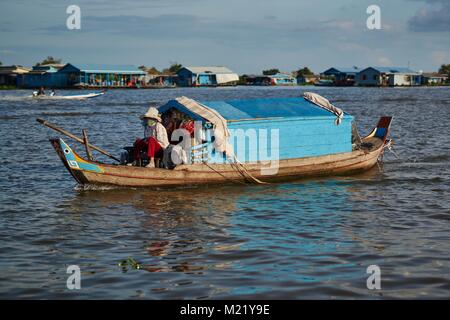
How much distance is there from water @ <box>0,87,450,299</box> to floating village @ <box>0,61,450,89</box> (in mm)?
81633

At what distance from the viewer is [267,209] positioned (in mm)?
13367

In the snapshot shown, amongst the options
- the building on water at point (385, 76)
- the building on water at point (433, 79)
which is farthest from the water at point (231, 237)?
the building on water at point (433, 79)

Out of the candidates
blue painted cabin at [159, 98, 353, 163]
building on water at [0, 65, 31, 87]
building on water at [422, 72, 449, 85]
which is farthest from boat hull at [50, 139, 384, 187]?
→ building on water at [422, 72, 449, 85]

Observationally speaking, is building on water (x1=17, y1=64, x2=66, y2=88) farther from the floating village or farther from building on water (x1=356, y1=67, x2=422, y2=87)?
building on water (x1=356, y1=67, x2=422, y2=87)

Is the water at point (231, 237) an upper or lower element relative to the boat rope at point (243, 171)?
lower

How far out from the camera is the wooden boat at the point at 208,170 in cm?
1450

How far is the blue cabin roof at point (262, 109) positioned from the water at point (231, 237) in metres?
1.75

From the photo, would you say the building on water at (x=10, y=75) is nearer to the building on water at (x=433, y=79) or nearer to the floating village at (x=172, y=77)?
the floating village at (x=172, y=77)

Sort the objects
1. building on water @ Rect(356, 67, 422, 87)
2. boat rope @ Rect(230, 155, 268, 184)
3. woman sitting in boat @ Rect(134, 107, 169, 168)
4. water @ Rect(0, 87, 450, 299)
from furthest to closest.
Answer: building on water @ Rect(356, 67, 422, 87)
boat rope @ Rect(230, 155, 268, 184)
woman sitting in boat @ Rect(134, 107, 169, 168)
water @ Rect(0, 87, 450, 299)

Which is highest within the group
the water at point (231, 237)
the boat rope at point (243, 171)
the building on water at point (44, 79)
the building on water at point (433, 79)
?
the building on water at point (433, 79)

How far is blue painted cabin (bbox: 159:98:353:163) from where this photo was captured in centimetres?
1594

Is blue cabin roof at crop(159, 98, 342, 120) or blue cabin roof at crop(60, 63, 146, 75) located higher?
blue cabin roof at crop(60, 63, 146, 75)
